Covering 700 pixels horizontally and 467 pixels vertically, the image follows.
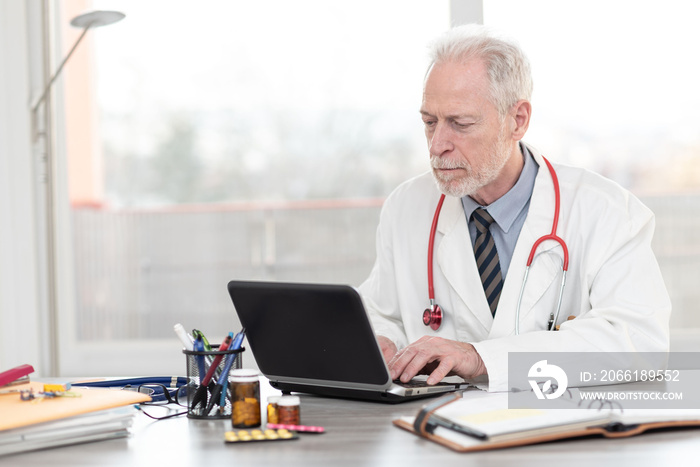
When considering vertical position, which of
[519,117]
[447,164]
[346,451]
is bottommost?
[346,451]

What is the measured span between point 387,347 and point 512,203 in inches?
19.2

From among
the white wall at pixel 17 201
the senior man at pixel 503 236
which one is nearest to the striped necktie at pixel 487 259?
the senior man at pixel 503 236

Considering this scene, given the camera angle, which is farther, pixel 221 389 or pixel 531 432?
pixel 221 389

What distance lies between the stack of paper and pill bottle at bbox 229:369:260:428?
6.1 inches

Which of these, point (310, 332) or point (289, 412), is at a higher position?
point (310, 332)

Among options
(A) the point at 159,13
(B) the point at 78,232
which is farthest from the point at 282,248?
(A) the point at 159,13

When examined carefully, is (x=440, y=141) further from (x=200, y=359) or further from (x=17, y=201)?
(x=17, y=201)

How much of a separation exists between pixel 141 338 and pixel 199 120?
0.82m

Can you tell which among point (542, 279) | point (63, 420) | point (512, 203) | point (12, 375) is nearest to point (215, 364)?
point (63, 420)

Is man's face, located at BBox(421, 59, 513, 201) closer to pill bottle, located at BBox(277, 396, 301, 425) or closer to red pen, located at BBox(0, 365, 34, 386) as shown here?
pill bottle, located at BBox(277, 396, 301, 425)

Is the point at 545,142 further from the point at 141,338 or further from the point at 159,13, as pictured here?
the point at 141,338

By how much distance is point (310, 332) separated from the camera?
1.36 m

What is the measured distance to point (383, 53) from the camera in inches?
108

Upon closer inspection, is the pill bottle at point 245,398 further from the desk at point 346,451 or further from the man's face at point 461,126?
the man's face at point 461,126
